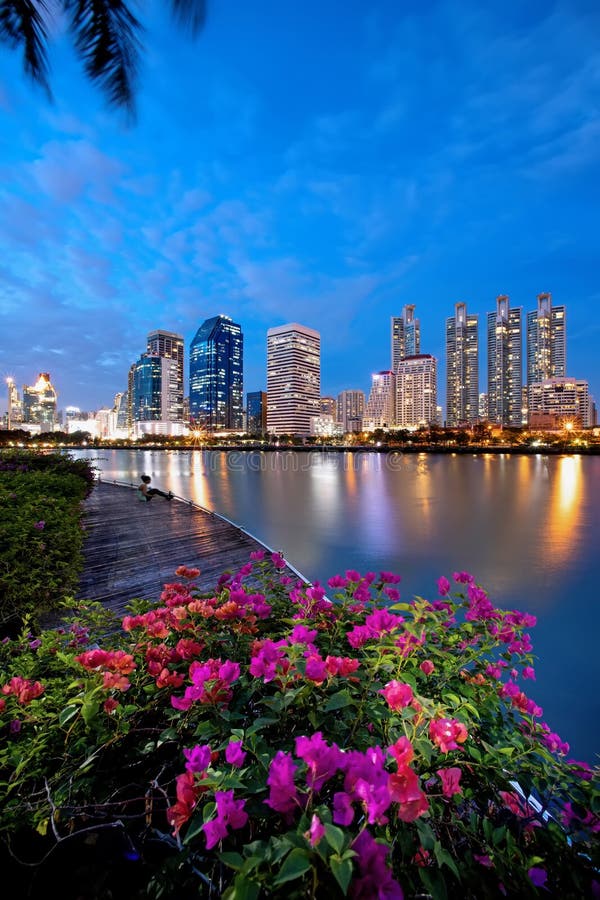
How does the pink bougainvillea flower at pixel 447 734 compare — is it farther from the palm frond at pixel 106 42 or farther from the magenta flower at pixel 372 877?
the palm frond at pixel 106 42

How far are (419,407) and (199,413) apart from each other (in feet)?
343

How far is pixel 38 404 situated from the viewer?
440ft

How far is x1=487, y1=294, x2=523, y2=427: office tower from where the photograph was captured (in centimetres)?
16925

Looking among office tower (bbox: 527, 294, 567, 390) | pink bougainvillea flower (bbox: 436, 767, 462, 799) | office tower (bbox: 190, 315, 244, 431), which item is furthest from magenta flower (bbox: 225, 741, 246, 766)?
office tower (bbox: 527, 294, 567, 390)

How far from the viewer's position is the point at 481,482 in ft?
121

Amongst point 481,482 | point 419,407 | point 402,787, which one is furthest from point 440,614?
point 419,407

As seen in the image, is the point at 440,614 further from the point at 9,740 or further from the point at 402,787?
the point at 9,740

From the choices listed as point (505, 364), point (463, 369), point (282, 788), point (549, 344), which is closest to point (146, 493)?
point (282, 788)

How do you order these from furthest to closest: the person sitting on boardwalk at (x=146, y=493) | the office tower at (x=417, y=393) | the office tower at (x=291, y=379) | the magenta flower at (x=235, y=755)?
the office tower at (x=417, y=393)
the office tower at (x=291, y=379)
the person sitting on boardwalk at (x=146, y=493)
the magenta flower at (x=235, y=755)

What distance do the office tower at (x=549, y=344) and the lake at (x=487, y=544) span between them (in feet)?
521

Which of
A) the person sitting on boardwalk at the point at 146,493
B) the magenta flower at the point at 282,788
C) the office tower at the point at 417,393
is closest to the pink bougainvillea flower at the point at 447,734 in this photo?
the magenta flower at the point at 282,788

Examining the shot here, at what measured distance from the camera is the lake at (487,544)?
6.48 metres

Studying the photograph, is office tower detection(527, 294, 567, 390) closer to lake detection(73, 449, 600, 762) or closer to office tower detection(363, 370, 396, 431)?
office tower detection(363, 370, 396, 431)

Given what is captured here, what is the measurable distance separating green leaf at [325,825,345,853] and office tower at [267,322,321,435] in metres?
152
